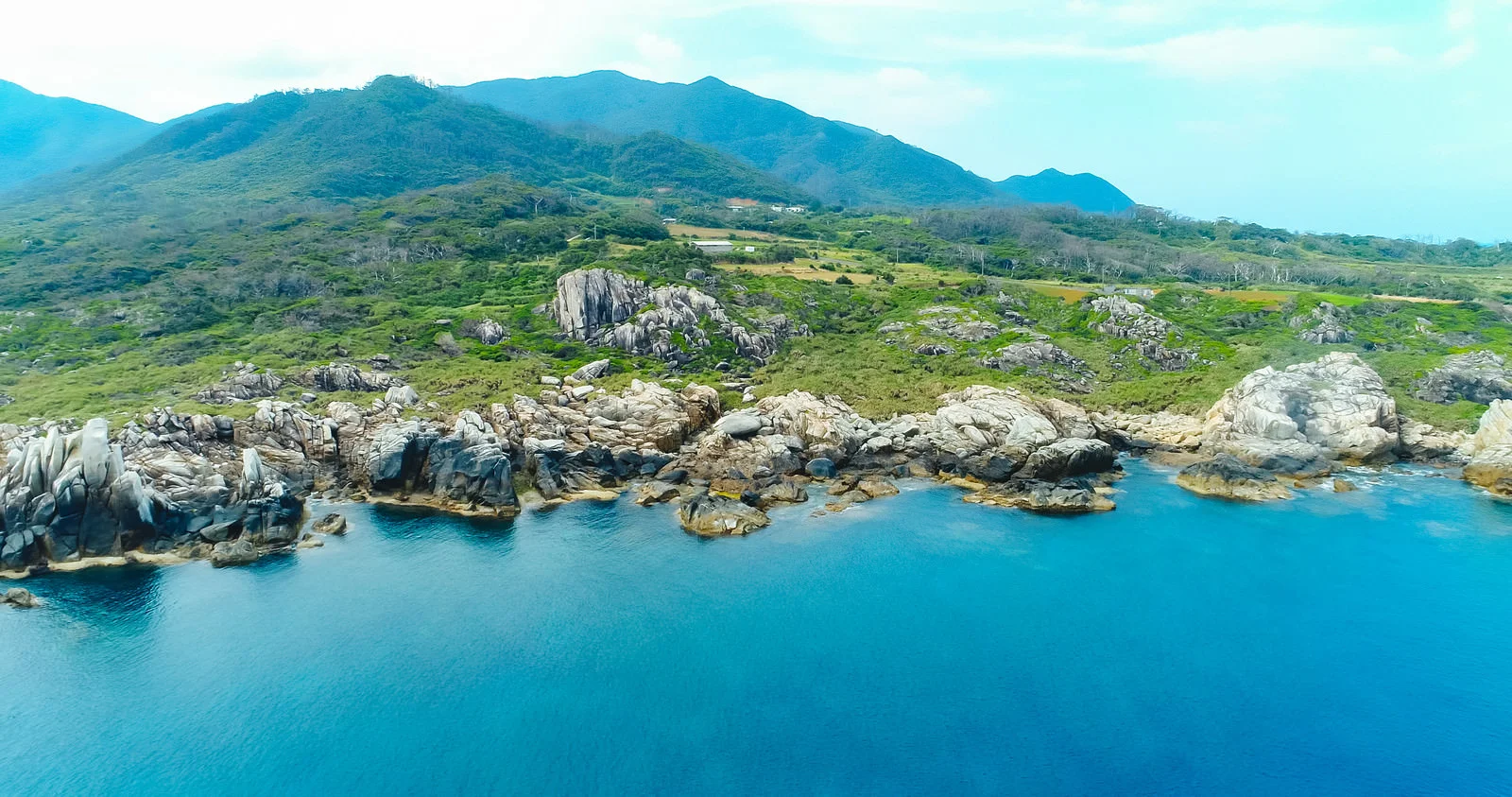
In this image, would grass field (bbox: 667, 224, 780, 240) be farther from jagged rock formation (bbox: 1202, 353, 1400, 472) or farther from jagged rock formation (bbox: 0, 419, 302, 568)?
jagged rock formation (bbox: 0, 419, 302, 568)

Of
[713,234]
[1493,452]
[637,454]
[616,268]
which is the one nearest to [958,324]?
[616,268]

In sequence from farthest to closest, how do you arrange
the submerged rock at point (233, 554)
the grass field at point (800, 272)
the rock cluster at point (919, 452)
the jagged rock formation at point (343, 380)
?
1. the grass field at point (800, 272)
2. the jagged rock formation at point (343, 380)
3. the rock cluster at point (919, 452)
4. the submerged rock at point (233, 554)

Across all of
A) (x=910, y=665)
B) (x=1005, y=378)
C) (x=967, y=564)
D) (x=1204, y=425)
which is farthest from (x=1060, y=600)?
(x=1005, y=378)

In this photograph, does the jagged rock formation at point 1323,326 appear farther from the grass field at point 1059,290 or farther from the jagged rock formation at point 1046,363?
the jagged rock formation at point 1046,363

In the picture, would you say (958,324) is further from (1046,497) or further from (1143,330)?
(1046,497)

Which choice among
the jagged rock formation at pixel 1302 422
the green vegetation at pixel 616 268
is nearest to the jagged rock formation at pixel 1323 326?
the green vegetation at pixel 616 268

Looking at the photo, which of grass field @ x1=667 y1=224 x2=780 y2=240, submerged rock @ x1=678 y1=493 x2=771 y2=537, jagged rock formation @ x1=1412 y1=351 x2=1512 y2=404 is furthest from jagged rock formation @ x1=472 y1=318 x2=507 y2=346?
jagged rock formation @ x1=1412 y1=351 x2=1512 y2=404
